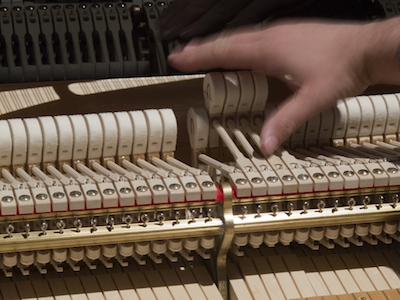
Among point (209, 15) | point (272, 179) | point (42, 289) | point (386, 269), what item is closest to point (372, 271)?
point (386, 269)

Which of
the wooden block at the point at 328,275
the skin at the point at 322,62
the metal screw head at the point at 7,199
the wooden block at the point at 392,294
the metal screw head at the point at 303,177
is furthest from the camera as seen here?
the wooden block at the point at 328,275

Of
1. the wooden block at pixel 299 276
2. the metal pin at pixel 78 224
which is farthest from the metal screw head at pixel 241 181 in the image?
the metal pin at pixel 78 224

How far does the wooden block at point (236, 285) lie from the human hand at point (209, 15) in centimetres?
111

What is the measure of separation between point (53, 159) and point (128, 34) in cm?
92

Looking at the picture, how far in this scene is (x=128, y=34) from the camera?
3.39 m

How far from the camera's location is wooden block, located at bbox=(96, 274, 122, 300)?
2748mm

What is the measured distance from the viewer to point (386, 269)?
9.96 ft

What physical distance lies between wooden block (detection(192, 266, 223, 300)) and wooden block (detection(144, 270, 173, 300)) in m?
0.16

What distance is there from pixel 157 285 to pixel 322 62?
143 centimetres

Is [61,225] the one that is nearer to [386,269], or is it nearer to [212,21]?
[212,21]

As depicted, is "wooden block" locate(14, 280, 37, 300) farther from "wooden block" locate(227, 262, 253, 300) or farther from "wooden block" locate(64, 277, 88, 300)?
"wooden block" locate(227, 262, 253, 300)

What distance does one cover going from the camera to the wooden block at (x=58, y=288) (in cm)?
272

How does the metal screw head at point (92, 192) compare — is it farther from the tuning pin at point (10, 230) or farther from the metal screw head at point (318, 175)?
the metal screw head at point (318, 175)

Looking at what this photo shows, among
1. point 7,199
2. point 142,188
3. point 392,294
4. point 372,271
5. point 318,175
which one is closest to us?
point 7,199
